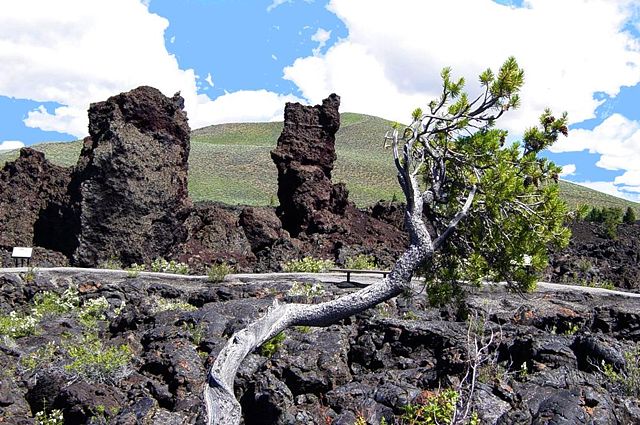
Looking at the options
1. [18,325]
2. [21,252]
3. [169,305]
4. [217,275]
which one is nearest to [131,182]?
[21,252]

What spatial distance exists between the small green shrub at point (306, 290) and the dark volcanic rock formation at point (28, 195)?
1013cm

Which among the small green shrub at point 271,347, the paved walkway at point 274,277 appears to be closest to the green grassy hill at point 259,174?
the paved walkway at point 274,277

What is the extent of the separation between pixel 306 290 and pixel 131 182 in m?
8.01

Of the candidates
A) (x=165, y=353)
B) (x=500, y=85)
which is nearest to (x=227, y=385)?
(x=165, y=353)

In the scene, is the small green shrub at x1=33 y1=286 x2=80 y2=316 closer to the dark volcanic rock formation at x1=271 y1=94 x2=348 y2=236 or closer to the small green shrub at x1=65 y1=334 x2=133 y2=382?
the small green shrub at x1=65 y1=334 x2=133 y2=382

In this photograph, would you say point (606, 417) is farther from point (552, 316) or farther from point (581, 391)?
point (552, 316)

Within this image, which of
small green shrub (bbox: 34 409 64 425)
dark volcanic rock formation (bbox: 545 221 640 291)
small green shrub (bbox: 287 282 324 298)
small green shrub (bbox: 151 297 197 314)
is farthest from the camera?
dark volcanic rock formation (bbox: 545 221 640 291)

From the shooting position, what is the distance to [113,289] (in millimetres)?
17891

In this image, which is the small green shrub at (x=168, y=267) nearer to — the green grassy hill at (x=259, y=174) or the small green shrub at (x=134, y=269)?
the small green shrub at (x=134, y=269)

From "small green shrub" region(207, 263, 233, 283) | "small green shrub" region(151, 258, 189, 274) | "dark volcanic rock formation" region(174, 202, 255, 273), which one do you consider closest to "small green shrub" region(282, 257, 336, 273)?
"dark volcanic rock formation" region(174, 202, 255, 273)

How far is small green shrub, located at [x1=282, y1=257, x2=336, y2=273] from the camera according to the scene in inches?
915

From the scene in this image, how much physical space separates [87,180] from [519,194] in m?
16.3

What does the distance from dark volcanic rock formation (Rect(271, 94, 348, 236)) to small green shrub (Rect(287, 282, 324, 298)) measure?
927 centimetres

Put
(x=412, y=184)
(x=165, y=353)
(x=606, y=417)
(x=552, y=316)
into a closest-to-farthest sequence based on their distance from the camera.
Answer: (x=606, y=417), (x=412, y=184), (x=165, y=353), (x=552, y=316)
